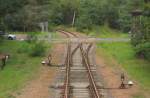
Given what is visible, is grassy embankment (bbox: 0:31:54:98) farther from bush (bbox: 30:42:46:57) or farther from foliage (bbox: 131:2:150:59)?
foliage (bbox: 131:2:150:59)

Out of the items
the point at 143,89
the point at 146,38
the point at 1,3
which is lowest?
the point at 143,89

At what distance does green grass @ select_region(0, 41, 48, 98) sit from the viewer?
25.5 metres

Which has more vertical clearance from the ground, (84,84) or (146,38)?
(146,38)

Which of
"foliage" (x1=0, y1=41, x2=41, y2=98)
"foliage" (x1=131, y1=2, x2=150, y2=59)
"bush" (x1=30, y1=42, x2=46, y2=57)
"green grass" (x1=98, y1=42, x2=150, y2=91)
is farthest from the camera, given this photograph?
"bush" (x1=30, y1=42, x2=46, y2=57)

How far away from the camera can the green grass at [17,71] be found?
1005 inches

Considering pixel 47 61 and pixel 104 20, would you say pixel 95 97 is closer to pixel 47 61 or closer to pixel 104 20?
pixel 47 61

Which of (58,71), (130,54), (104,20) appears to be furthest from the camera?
(104,20)

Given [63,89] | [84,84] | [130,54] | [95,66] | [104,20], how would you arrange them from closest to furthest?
[63,89] < [84,84] < [95,66] < [130,54] < [104,20]

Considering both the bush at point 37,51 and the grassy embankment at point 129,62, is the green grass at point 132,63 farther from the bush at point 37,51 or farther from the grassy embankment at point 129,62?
the bush at point 37,51

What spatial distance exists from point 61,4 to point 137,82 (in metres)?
80.9

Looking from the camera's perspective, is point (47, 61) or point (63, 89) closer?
point (63, 89)

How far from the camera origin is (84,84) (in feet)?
86.8

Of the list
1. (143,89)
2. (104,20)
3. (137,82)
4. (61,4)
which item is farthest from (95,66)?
(61,4)

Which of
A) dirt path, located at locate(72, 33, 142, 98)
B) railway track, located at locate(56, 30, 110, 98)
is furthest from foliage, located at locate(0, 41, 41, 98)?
dirt path, located at locate(72, 33, 142, 98)
